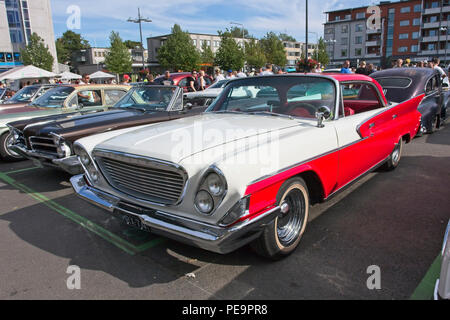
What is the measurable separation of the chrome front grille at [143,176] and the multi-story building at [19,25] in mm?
53012

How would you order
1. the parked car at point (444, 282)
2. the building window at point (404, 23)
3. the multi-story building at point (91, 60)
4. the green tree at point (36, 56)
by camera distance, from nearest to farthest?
the parked car at point (444, 282), the green tree at point (36, 56), the building window at point (404, 23), the multi-story building at point (91, 60)

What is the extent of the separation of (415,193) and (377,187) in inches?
18.4

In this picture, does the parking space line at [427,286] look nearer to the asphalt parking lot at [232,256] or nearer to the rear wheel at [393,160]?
the asphalt parking lot at [232,256]

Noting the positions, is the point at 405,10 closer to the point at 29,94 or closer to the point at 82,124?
the point at 29,94

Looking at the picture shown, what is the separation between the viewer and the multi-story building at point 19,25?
46281mm

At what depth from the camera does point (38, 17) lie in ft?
164

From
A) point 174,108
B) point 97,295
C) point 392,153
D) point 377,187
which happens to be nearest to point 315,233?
point 377,187

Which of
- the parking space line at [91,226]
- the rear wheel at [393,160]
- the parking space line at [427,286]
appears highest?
the rear wheel at [393,160]

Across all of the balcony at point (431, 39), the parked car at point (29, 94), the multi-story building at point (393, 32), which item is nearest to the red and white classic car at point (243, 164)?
the parked car at point (29, 94)

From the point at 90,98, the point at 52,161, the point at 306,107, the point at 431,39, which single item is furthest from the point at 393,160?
the point at 431,39

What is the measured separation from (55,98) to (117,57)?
43.6 meters

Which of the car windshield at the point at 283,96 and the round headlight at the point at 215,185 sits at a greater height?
the car windshield at the point at 283,96

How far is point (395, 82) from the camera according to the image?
7465 mm
